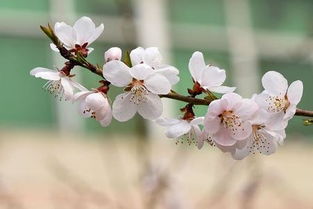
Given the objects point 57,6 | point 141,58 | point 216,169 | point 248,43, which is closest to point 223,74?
point 141,58

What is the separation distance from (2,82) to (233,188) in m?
1.78

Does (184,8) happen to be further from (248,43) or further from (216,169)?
(216,169)

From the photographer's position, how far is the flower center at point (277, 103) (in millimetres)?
1409

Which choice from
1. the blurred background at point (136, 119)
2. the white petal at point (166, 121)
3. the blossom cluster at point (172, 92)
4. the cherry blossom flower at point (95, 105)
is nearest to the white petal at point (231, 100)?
the blossom cluster at point (172, 92)

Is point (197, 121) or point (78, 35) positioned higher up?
point (78, 35)

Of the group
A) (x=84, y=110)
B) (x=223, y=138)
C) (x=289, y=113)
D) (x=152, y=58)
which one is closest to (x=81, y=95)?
(x=84, y=110)

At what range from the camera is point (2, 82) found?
5715 mm

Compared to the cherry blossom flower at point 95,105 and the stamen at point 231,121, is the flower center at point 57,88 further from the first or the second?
the stamen at point 231,121

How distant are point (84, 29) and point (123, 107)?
0.16 metres

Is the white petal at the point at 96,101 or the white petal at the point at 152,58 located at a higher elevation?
the white petal at the point at 152,58

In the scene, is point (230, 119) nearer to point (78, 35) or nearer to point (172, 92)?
point (172, 92)

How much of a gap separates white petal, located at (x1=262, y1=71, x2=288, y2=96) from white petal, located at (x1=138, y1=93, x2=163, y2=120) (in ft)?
0.68

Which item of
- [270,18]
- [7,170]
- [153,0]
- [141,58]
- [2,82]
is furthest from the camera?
[270,18]

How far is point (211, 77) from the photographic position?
1464mm
